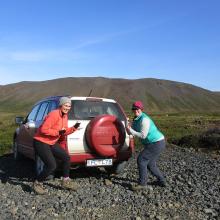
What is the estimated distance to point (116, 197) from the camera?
832 cm

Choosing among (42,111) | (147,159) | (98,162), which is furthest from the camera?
(42,111)

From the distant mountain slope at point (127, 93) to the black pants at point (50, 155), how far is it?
6087 inches

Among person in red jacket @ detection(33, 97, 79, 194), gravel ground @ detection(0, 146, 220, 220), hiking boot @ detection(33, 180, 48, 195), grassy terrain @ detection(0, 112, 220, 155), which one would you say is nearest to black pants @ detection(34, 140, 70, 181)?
person in red jacket @ detection(33, 97, 79, 194)

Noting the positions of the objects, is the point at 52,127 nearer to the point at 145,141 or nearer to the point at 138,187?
the point at 145,141

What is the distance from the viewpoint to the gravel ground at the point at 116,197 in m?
7.20

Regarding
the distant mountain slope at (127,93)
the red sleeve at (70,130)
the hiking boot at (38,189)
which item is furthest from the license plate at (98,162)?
the distant mountain slope at (127,93)

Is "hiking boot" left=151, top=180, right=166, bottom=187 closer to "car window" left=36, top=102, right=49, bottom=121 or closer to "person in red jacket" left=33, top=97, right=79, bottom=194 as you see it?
"person in red jacket" left=33, top=97, right=79, bottom=194

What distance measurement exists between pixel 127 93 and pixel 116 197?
169005mm

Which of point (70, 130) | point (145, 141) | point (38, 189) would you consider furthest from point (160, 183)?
point (38, 189)

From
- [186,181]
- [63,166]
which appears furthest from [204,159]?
[63,166]

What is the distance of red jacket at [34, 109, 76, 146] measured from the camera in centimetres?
862

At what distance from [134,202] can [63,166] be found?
1.78 meters

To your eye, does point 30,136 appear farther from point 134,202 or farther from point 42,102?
point 134,202

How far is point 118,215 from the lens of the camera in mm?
7156
